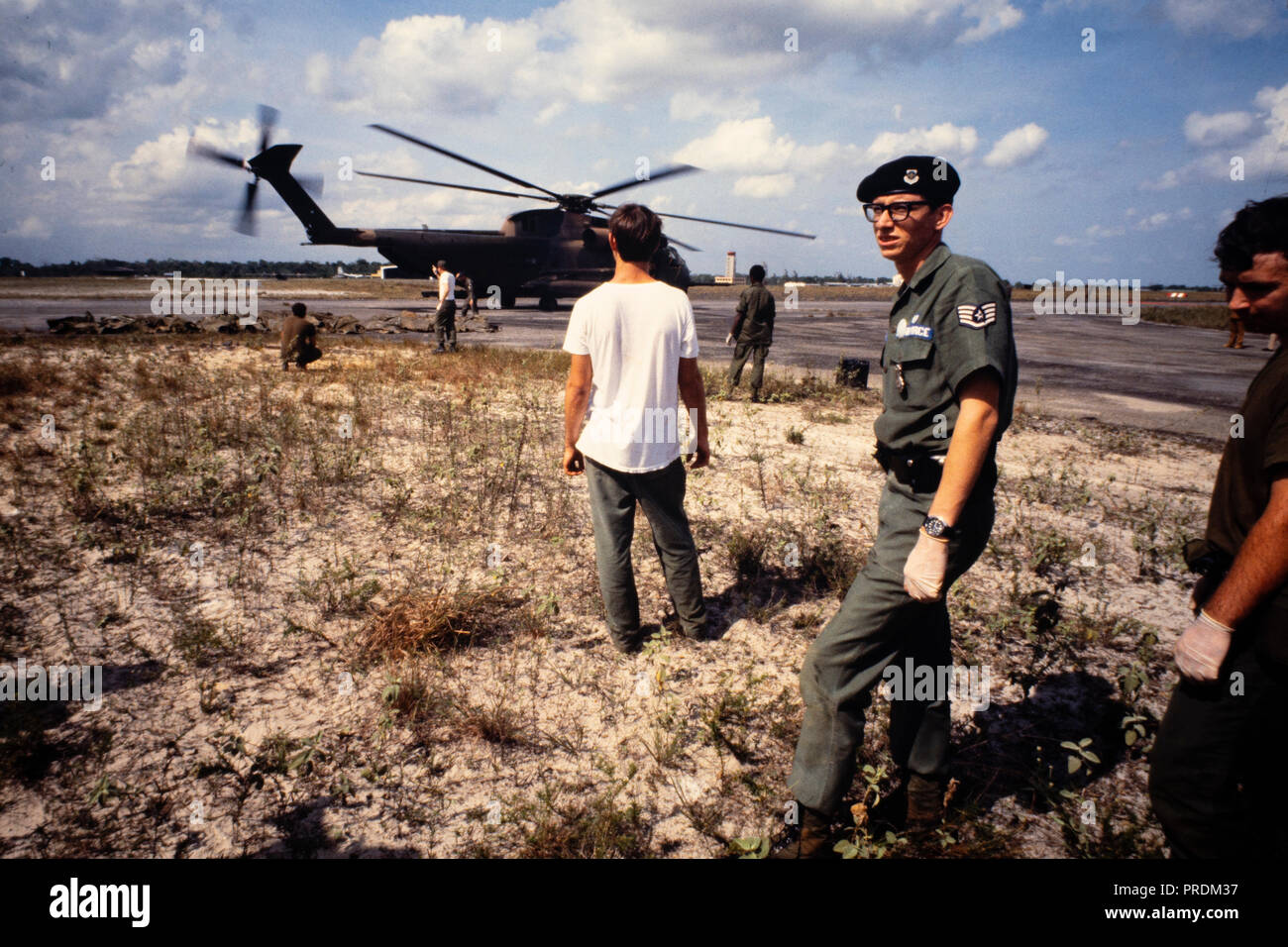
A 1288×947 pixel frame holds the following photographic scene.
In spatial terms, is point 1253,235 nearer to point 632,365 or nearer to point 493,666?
point 632,365

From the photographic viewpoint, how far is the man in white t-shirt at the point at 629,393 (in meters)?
3.13

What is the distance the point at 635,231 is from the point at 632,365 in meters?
0.64

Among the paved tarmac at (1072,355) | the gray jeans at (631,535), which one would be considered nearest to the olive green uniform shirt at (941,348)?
the gray jeans at (631,535)

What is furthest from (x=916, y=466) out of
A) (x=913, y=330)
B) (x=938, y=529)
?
(x=913, y=330)

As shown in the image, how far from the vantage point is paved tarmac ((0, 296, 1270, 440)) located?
1086cm

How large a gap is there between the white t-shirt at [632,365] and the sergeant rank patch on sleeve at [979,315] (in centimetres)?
146

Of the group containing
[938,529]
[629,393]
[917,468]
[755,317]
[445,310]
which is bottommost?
[938,529]

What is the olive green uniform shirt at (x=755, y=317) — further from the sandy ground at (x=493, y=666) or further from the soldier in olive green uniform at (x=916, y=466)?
the soldier in olive green uniform at (x=916, y=466)

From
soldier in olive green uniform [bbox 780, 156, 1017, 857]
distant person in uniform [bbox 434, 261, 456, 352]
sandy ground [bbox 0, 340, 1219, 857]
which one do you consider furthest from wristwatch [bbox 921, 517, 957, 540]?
distant person in uniform [bbox 434, 261, 456, 352]

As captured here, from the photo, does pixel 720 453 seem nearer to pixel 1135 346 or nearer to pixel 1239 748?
pixel 1239 748

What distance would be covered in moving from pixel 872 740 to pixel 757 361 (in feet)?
25.3

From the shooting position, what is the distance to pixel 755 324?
9680 mm

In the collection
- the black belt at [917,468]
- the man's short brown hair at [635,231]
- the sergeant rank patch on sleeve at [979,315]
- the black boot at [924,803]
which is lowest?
the black boot at [924,803]

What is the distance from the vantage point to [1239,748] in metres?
1.54
